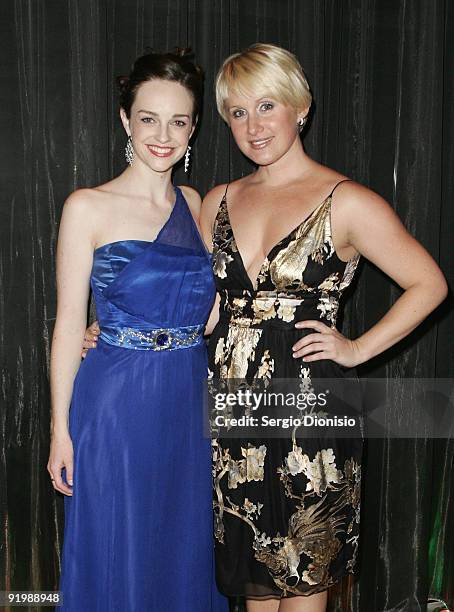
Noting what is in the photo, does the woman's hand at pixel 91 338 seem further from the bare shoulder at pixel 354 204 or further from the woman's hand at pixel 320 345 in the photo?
the bare shoulder at pixel 354 204

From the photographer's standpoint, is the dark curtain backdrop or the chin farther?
the dark curtain backdrop

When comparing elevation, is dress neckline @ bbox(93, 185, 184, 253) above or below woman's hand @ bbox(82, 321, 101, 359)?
above

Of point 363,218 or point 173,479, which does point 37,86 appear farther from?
A: point 173,479

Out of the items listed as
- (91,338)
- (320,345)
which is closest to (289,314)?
(320,345)

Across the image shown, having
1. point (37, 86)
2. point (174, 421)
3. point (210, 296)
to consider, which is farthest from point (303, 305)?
point (37, 86)

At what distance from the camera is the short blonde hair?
68.8 inches

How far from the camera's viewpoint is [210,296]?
1879mm

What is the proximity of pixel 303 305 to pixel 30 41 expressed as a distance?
3.47 ft

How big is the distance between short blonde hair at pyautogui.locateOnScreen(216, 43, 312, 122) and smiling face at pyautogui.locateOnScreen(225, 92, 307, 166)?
2 centimetres

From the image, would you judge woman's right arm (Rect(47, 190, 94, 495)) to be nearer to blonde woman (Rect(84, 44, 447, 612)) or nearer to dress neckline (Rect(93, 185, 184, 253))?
dress neckline (Rect(93, 185, 184, 253))

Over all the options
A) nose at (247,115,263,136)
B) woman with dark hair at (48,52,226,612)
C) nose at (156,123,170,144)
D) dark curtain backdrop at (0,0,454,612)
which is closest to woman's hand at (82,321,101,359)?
woman with dark hair at (48,52,226,612)

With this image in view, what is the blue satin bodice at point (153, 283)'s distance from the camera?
1.77 meters

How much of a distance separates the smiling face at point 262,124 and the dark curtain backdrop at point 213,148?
0.42m

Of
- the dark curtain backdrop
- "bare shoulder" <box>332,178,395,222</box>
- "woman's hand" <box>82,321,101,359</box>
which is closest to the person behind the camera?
"bare shoulder" <box>332,178,395,222</box>
